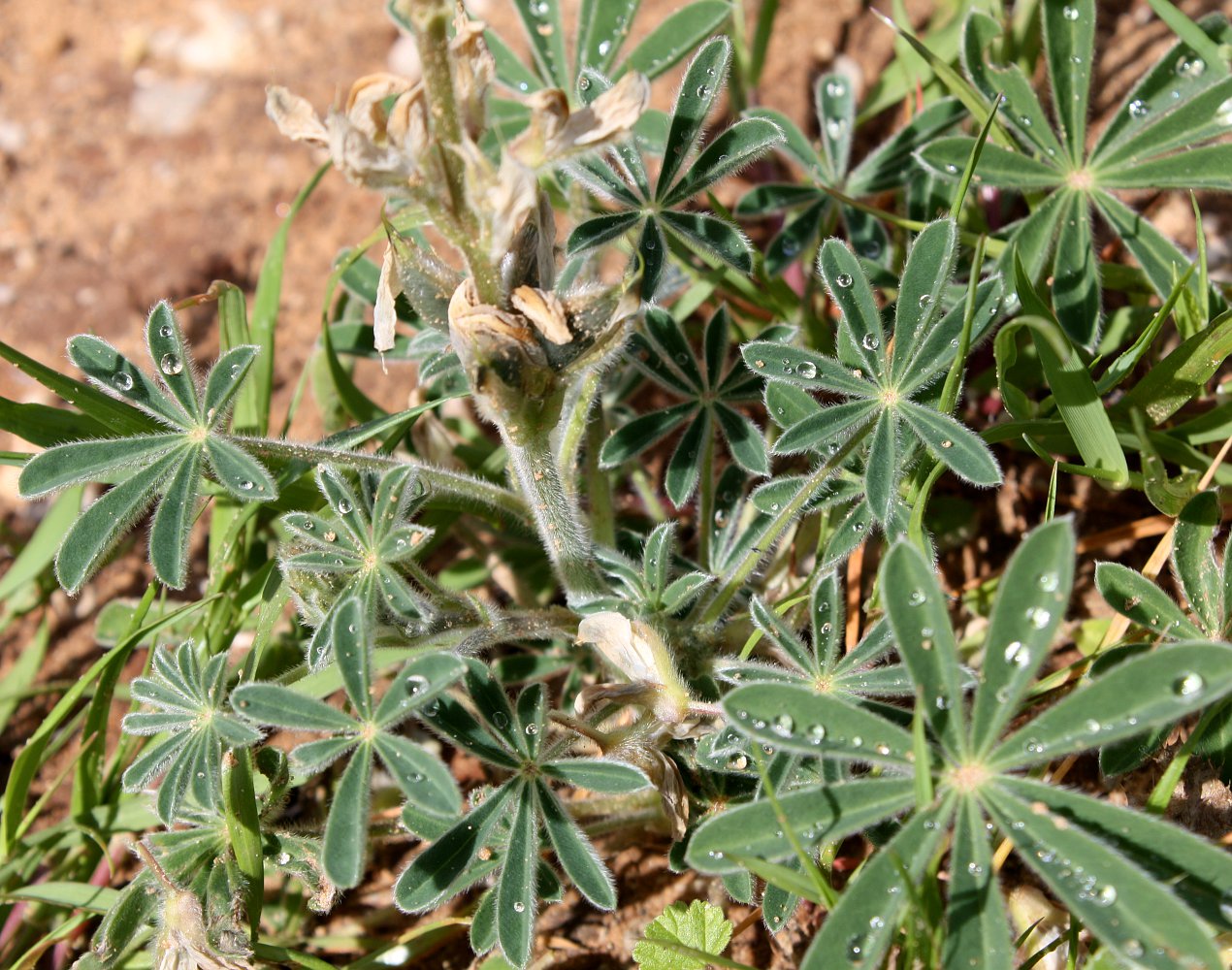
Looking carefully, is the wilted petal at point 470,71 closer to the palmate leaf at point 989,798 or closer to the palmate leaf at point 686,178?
the palmate leaf at point 686,178

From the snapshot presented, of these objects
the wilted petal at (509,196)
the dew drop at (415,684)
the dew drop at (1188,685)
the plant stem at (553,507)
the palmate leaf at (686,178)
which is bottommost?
the dew drop at (1188,685)

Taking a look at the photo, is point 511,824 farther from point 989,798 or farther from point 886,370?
point 886,370

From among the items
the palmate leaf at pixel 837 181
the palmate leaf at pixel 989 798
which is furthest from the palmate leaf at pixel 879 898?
the palmate leaf at pixel 837 181

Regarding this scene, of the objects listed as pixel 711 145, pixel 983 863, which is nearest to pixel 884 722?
pixel 983 863

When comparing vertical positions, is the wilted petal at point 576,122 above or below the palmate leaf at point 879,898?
above

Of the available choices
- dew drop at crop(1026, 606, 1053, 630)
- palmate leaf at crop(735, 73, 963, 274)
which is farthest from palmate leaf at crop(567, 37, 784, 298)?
dew drop at crop(1026, 606, 1053, 630)

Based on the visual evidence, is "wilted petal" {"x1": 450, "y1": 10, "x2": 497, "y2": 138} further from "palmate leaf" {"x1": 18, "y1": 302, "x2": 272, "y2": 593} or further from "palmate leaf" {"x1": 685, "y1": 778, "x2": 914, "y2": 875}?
"palmate leaf" {"x1": 685, "y1": 778, "x2": 914, "y2": 875}

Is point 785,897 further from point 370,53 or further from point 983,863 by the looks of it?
point 370,53

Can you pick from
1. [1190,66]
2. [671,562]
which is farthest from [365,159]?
[1190,66]
